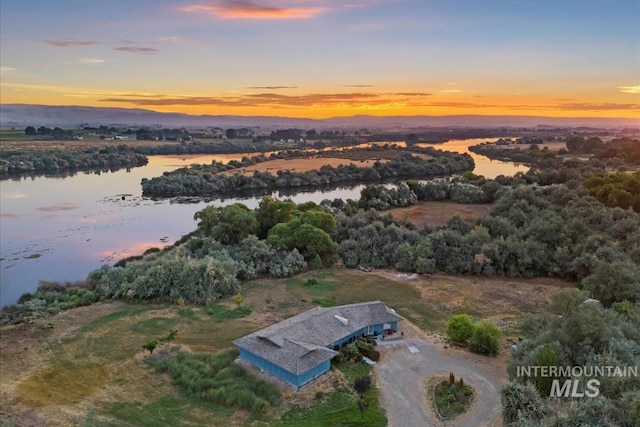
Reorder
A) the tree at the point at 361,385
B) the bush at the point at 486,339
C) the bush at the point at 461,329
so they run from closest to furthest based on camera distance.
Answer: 1. the tree at the point at 361,385
2. the bush at the point at 486,339
3. the bush at the point at 461,329

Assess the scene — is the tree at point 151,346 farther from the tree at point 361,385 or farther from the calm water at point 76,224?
the calm water at point 76,224

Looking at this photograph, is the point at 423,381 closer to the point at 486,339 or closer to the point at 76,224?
the point at 486,339

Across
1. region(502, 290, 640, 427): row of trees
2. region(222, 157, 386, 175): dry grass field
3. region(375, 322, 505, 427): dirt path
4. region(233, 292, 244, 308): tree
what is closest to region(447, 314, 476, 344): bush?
region(375, 322, 505, 427): dirt path

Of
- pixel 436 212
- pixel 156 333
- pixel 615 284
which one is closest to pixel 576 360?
pixel 615 284

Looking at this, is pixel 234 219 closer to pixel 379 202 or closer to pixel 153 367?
pixel 153 367

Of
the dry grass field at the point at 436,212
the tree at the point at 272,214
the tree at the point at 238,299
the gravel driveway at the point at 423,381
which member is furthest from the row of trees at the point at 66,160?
the gravel driveway at the point at 423,381

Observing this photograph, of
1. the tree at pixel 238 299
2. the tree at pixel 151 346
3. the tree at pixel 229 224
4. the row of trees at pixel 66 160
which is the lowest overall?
the tree at pixel 238 299
